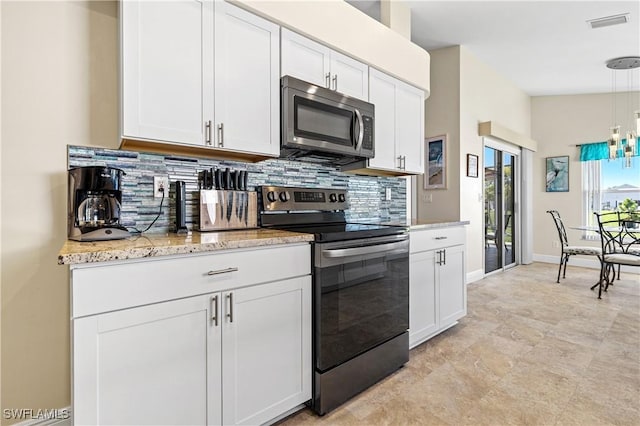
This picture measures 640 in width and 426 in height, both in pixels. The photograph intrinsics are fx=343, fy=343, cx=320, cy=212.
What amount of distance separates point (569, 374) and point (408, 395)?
1127mm

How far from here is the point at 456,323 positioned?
3.04 meters

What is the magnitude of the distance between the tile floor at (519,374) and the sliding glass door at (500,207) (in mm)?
1658

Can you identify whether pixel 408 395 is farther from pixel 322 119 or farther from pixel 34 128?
pixel 34 128

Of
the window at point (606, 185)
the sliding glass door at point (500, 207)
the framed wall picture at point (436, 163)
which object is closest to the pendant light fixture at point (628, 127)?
the window at point (606, 185)

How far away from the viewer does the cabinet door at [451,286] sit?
2.77m

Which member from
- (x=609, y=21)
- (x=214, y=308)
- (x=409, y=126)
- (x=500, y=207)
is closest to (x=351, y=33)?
(x=409, y=126)

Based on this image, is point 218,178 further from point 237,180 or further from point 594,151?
point 594,151

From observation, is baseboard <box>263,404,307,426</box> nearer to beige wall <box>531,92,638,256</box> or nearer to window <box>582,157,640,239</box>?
beige wall <box>531,92,638,256</box>

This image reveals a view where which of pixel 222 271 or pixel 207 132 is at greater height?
pixel 207 132

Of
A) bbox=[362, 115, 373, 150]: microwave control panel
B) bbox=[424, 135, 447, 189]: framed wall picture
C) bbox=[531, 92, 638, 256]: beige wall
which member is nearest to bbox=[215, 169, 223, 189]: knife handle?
bbox=[362, 115, 373, 150]: microwave control panel

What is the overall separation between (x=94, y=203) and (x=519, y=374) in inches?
104

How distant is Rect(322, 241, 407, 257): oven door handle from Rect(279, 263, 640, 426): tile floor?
0.83 metres

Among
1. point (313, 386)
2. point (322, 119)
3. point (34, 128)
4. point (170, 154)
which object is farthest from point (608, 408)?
point (34, 128)

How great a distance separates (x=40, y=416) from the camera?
5.26 feet
